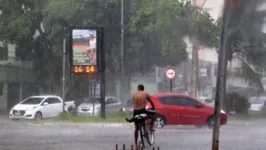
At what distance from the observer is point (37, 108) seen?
30078 mm

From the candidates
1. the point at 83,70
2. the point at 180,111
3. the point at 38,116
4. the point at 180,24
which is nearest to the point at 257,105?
the point at 180,24

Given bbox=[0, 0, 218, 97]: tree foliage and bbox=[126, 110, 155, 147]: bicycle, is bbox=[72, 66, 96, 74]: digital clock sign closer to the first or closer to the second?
bbox=[0, 0, 218, 97]: tree foliage

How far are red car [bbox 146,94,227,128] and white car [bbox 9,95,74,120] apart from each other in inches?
369

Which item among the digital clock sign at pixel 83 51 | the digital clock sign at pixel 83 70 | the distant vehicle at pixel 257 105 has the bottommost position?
the distant vehicle at pixel 257 105

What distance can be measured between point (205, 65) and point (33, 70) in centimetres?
2157

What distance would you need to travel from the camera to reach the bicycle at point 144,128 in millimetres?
13016

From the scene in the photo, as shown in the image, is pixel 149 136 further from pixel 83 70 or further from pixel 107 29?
pixel 107 29

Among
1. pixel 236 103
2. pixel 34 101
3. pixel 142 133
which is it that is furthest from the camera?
pixel 236 103

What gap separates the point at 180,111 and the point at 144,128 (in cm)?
945

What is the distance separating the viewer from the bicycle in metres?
13.0

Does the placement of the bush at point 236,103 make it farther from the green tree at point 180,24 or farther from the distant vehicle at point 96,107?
the distant vehicle at point 96,107

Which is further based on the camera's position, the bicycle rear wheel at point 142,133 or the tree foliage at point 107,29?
the tree foliage at point 107,29

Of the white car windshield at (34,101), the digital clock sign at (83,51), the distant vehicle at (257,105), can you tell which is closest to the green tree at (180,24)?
the digital clock sign at (83,51)

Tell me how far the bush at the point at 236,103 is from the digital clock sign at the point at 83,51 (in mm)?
9832
